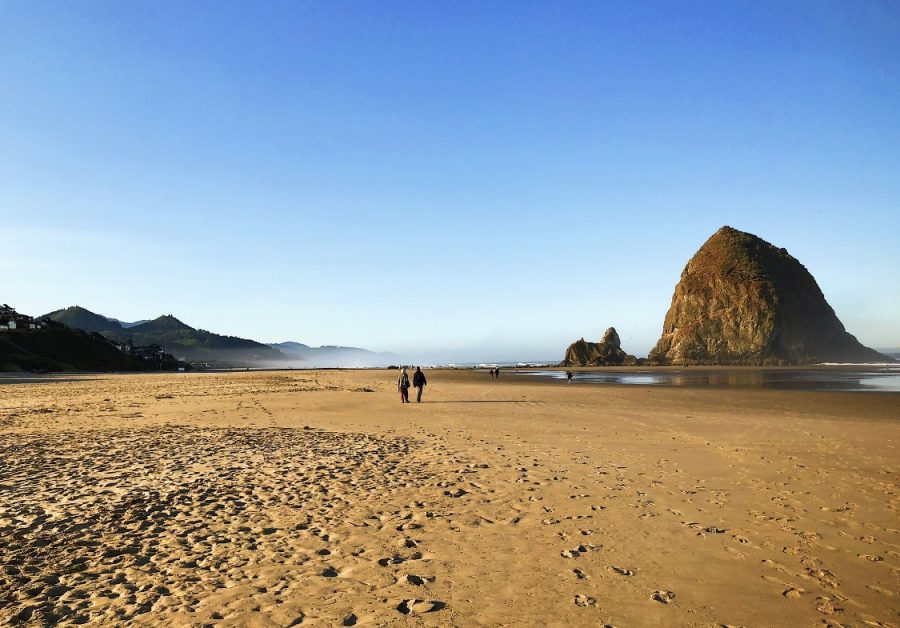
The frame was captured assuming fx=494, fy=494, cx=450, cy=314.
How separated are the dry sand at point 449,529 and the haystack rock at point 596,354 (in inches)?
4091

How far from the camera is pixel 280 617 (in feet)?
15.4

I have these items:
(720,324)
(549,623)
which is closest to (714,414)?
(549,623)

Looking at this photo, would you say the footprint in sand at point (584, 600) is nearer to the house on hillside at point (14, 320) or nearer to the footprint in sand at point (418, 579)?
the footprint in sand at point (418, 579)

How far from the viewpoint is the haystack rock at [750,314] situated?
10775 cm

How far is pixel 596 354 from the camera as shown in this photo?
117812mm

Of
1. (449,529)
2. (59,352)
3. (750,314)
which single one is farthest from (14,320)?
(750,314)

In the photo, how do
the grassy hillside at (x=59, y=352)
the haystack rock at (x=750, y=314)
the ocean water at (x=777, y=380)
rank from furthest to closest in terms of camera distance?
the haystack rock at (x=750, y=314)
the grassy hillside at (x=59, y=352)
the ocean water at (x=777, y=380)

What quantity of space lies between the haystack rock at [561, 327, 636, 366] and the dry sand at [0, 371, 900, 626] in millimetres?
103907

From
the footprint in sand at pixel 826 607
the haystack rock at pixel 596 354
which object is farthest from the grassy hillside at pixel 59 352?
the footprint in sand at pixel 826 607

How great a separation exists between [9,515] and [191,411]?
1590 cm

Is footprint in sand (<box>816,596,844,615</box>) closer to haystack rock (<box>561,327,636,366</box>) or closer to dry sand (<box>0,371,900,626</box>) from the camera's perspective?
dry sand (<box>0,371,900,626</box>)

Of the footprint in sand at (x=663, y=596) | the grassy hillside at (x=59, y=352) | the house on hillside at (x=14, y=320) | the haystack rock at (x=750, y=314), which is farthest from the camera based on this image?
the house on hillside at (x=14, y=320)

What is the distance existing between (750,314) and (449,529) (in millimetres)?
122744

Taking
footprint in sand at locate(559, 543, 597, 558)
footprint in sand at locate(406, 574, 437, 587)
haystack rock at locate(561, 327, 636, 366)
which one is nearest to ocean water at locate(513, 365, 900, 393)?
footprint in sand at locate(559, 543, 597, 558)
